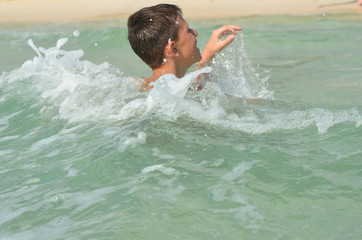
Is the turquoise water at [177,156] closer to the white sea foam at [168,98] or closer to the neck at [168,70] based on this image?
the white sea foam at [168,98]

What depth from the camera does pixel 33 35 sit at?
11.8m

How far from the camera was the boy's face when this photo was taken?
15.6 ft

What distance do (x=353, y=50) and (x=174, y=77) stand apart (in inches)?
179

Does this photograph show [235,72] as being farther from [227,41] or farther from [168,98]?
[168,98]

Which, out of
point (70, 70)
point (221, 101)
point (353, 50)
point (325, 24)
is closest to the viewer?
point (221, 101)

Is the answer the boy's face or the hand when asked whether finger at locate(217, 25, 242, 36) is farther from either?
the boy's face

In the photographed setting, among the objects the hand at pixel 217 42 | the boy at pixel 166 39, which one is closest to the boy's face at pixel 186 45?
the boy at pixel 166 39

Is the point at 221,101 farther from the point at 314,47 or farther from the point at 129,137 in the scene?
the point at 314,47

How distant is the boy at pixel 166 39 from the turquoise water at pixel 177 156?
0.30 metres

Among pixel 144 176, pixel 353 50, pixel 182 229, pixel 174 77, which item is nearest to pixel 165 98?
pixel 174 77

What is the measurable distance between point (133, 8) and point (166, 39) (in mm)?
12144

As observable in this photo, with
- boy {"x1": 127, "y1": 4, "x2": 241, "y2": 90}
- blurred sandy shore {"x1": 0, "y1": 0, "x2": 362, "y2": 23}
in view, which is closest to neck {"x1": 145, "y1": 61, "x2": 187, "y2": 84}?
A: boy {"x1": 127, "y1": 4, "x2": 241, "y2": 90}

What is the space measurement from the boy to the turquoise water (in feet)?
0.98

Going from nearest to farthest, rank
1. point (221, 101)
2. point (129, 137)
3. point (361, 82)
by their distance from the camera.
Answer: point (129, 137) → point (221, 101) → point (361, 82)
